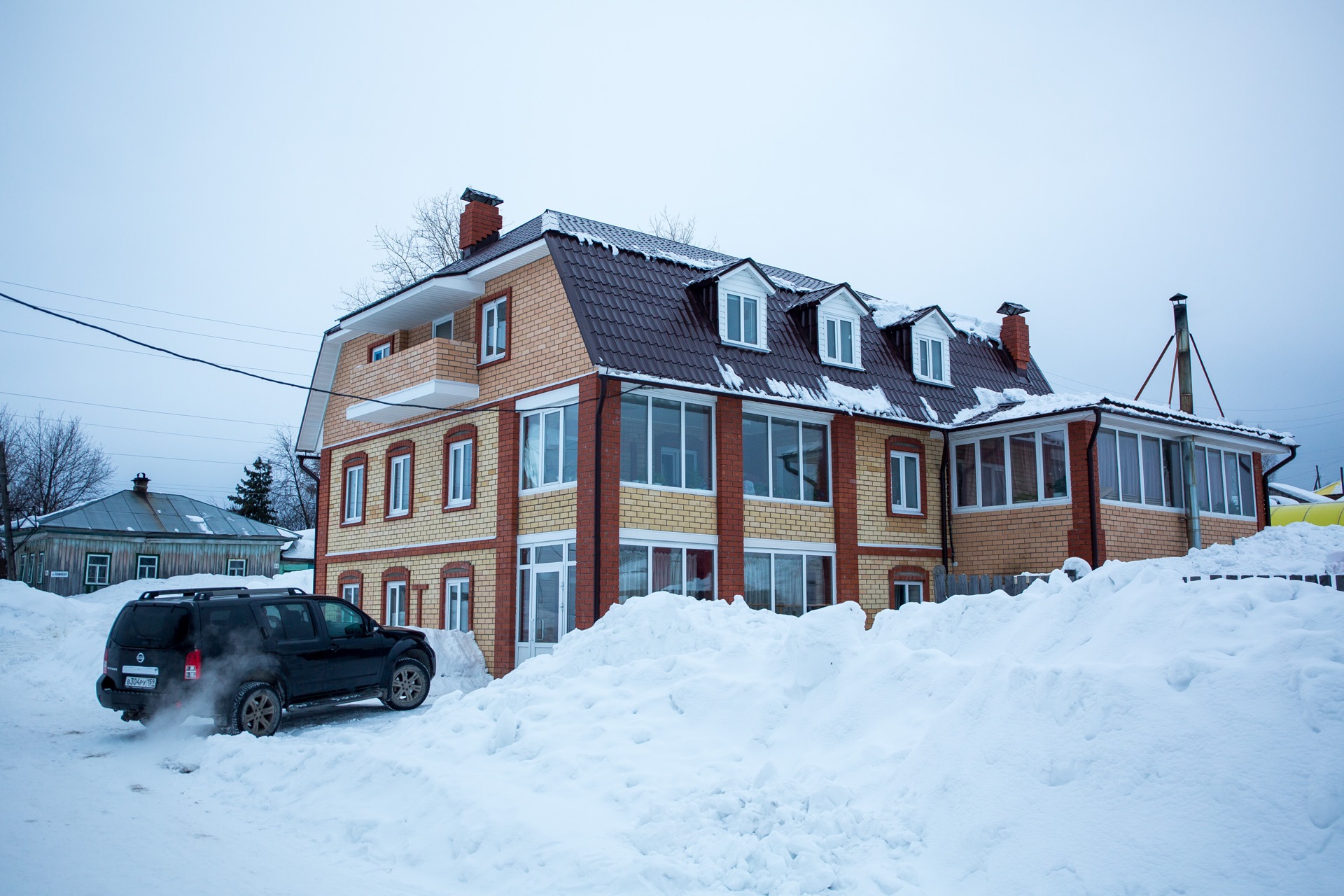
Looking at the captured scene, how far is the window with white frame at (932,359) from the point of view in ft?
72.8

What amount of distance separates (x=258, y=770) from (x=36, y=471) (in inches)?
2298

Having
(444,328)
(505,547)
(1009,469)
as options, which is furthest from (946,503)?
(444,328)

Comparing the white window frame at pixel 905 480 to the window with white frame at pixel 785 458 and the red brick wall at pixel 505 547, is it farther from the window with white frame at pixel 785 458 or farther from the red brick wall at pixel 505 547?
the red brick wall at pixel 505 547

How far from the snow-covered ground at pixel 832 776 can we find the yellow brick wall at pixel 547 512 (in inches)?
246

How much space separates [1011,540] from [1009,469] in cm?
152

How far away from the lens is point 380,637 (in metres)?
14.3

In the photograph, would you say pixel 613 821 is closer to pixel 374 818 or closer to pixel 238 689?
pixel 374 818

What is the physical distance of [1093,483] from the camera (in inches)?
757

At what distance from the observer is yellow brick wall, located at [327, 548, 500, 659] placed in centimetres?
1802

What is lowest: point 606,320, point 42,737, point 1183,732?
point 42,737

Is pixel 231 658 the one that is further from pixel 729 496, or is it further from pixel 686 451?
pixel 729 496

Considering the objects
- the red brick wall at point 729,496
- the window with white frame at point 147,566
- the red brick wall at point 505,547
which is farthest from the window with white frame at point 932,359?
the window with white frame at point 147,566

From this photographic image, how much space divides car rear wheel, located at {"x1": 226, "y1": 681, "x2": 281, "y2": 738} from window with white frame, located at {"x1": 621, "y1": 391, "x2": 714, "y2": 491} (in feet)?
21.5

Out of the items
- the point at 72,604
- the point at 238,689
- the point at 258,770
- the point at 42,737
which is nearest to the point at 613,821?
the point at 258,770
